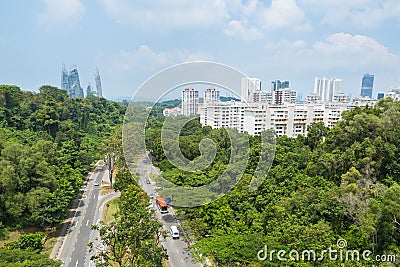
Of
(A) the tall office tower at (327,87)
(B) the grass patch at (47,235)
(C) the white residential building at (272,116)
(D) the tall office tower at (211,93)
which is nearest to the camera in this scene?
(B) the grass patch at (47,235)

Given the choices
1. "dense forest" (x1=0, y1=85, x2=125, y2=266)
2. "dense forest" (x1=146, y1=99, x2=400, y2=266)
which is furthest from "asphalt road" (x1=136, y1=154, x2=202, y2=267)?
"dense forest" (x1=0, y1=85, x2=125, y2=266)

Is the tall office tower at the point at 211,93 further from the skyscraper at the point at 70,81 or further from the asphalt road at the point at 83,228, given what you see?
the skyscraper at the point at 70,81

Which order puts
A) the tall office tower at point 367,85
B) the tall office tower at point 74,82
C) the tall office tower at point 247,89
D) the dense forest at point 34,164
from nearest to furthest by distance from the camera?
1. the tall office tower at point 247,89
2. the dense forest at point 34,164
3. the tall office tower at point 74,82
4. the tall office tower at point 367,85

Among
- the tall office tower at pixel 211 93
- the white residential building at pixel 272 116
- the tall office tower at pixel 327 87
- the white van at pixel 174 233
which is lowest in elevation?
the white van at pixel 174 233

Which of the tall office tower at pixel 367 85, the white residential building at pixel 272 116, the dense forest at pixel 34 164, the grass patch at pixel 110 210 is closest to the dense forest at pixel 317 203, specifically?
the grass patch at pixel 110 210

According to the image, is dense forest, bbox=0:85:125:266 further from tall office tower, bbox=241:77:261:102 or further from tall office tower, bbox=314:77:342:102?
tall office tower, bbox=314:77:342:102

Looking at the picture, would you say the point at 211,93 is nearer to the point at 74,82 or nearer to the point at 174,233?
the point at 174,233

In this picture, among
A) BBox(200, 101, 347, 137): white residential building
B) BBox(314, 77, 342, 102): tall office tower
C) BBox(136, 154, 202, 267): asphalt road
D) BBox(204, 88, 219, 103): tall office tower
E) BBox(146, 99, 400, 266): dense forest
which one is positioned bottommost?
BBox(136, 154, 202, 267): asphalt road

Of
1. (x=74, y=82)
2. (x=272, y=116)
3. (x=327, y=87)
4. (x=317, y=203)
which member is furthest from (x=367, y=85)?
(x=317, y=203)
